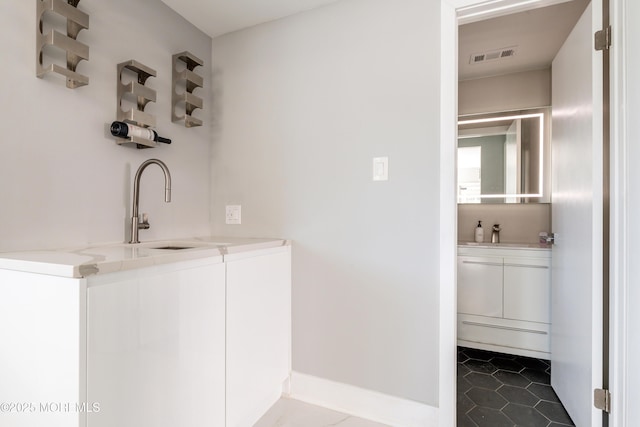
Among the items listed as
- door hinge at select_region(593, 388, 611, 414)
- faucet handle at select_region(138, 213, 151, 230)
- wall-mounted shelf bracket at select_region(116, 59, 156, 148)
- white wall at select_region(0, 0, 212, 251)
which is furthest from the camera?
faucet handle at select_region(138, 213, 151, 230)

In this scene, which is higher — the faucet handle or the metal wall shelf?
the metal wall shelf

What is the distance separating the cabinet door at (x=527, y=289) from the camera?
227 centimetres

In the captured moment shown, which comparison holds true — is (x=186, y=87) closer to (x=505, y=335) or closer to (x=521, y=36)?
(x=521, y=36)

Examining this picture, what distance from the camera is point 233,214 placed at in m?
2.04

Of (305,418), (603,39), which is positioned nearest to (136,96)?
(305,418)

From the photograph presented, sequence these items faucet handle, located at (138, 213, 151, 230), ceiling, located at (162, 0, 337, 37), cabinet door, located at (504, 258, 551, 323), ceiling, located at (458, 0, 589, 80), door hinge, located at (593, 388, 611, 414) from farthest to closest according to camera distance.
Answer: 1. cabinet door, located at (504, 258, 551, 323)
2. ceiling, located at (458, 0, 589, 80)
3. ceiling, located at (162, 0, 337, 37)
4. faucet handle, located at (138, 213, 151, 230)
5. door hinge, located at (593, 388, 611, 414)

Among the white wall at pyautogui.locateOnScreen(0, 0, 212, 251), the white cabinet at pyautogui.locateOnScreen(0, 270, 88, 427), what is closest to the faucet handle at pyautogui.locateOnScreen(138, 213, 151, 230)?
the white wall at pyautogui.locateOnScreen(0, 0, 212, 251)

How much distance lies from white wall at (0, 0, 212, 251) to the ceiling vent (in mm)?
2105

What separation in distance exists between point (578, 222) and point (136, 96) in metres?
2.31

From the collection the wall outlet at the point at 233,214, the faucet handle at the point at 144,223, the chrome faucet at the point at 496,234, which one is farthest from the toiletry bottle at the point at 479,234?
the faucet handle at the point at 144,223

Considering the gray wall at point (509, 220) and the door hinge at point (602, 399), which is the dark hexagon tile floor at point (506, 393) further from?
the gray wall at point (509, 220)

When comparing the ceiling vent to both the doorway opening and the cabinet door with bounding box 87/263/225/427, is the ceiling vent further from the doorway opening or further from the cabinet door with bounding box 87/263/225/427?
the cabinet door with bounding box 87/263/225/427

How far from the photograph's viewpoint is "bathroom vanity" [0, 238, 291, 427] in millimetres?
860

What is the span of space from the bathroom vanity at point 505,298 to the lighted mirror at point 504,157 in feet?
1.83
